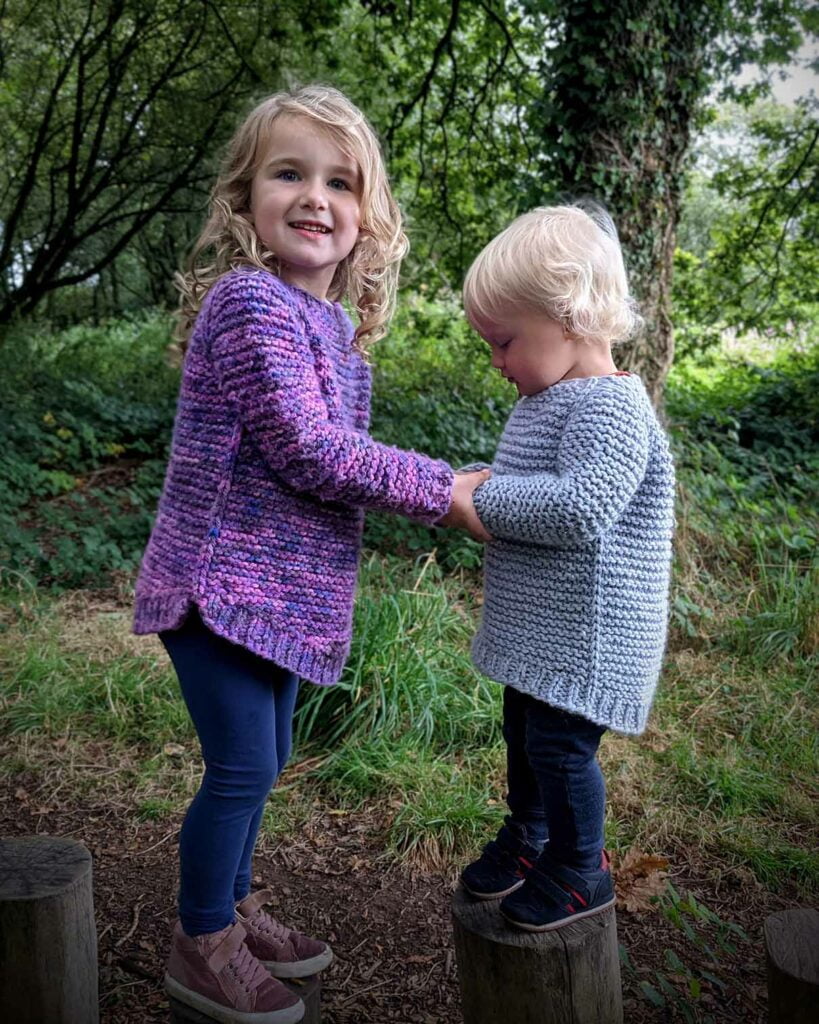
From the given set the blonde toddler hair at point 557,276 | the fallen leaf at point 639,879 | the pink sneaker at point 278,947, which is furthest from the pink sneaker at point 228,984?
the blonde toddler hair at point 557,276

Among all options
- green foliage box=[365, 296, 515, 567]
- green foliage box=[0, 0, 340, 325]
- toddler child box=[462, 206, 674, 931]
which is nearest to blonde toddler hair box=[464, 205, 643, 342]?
toddler child box=[462, 206, 674, 931]

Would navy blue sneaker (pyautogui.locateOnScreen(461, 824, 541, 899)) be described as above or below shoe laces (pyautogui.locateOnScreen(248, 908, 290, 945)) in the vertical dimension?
above

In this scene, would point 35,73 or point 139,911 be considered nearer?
point 139,911

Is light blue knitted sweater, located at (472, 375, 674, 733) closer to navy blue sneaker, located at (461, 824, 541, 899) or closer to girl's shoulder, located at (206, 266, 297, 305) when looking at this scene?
navy blue sneaker, located at (461, 824, 541, 899)

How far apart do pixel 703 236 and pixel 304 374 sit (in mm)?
18426

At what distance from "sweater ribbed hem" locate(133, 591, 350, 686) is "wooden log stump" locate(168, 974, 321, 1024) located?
70 cm

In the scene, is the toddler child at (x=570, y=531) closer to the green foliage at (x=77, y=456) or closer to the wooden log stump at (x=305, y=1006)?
the wooden log stump at (x=305, y=1006)

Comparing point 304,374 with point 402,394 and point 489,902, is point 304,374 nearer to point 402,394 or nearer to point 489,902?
point 489,902

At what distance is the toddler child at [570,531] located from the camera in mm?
1743

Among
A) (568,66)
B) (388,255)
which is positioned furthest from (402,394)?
(388,255)

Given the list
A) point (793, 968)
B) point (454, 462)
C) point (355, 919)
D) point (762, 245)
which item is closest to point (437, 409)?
point (454, 462)

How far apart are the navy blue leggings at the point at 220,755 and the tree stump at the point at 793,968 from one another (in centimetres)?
98

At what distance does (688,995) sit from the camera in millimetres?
2320

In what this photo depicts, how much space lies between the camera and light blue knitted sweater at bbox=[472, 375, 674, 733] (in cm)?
173
